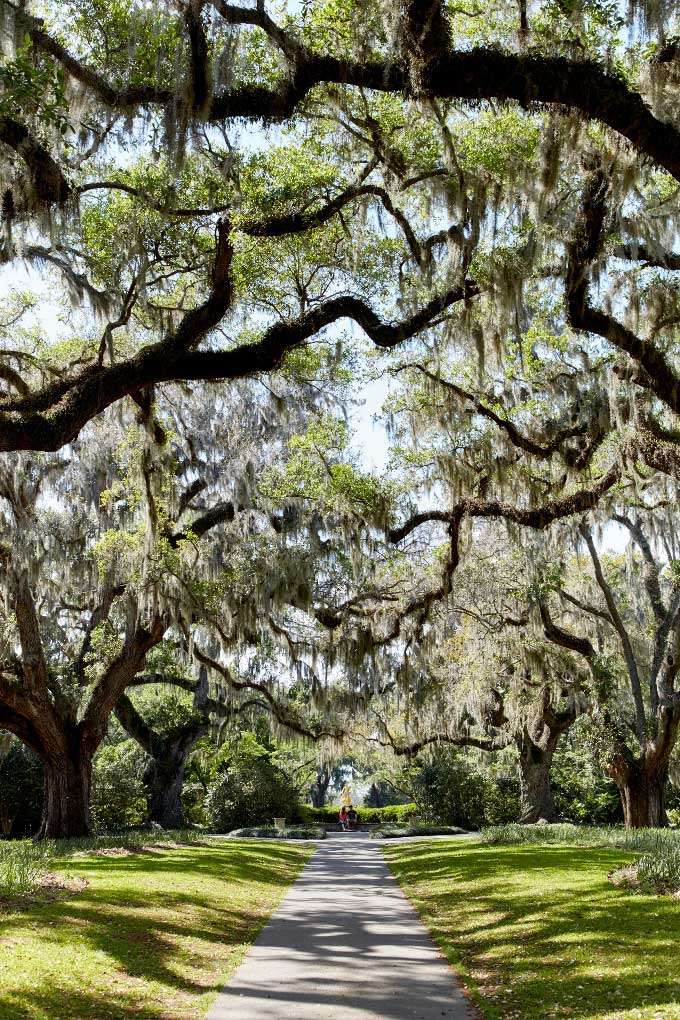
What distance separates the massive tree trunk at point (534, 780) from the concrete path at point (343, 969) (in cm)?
1305

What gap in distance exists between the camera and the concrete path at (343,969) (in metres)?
5.04

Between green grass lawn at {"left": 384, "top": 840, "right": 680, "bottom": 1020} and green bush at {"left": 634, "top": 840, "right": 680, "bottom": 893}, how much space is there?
29 cm

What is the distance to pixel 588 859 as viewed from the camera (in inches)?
502

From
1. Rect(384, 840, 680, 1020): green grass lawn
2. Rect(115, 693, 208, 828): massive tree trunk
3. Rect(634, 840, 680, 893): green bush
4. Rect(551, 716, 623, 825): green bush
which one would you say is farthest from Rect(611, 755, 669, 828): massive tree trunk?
Rect(115, 693, 208, 828): massive tree trunk

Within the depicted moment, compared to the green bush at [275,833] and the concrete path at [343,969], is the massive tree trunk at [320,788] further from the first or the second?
the concrete path at [343,969]

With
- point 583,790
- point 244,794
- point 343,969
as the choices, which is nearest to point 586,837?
point 343,969

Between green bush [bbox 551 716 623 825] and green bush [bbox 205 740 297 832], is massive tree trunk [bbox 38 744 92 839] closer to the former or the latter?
green bush [bbox 205 740 297 832]

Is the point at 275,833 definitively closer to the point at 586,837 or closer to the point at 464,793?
the point at 464,793

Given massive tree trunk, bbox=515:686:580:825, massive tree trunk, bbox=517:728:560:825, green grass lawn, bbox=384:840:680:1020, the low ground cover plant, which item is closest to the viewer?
green grass lawn, bbox=384:840:680:1020

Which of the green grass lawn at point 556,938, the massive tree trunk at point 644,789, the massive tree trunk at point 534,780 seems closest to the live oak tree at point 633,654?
Answer: the massive tree trunk at point 644,789

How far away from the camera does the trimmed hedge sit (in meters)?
37.5

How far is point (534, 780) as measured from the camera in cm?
2308

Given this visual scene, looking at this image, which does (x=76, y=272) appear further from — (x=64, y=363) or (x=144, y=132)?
(x=144, y=132)

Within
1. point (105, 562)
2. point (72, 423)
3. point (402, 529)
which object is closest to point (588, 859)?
point (402, 529)
